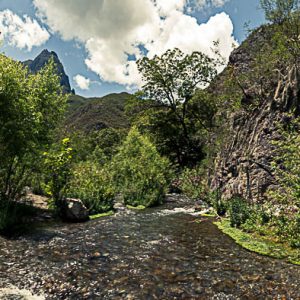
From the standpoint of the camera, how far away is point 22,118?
13312 millimetres

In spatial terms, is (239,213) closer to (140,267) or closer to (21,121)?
(140,267)

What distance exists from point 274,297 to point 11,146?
39.8ft

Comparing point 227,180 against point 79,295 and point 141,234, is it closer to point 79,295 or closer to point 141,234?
point 141,234

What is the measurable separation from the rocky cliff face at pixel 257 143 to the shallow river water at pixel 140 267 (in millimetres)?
3946

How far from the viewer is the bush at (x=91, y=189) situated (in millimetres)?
18344

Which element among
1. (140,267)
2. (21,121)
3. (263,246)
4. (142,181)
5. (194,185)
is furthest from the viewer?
(194,185)

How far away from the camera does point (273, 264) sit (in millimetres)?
9031

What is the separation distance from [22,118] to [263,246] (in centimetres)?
1194

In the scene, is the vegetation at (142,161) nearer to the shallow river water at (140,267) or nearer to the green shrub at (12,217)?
the green shrub at (12,217)

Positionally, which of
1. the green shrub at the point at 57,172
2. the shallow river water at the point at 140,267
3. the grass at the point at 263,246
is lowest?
the shallow river water at the point at 140,267

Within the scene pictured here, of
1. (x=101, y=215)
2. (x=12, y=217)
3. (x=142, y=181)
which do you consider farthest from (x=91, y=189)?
(x=12, y=217)

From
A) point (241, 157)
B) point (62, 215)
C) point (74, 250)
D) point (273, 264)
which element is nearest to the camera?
point (273, 264)

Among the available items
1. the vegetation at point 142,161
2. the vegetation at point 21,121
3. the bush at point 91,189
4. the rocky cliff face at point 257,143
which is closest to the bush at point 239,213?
the vegetation at point 142,161

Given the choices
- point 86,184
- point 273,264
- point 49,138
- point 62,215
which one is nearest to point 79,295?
point 273,264
